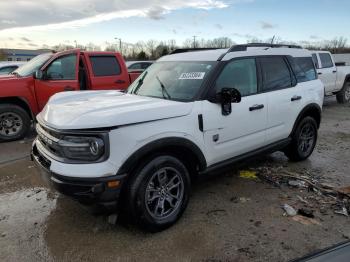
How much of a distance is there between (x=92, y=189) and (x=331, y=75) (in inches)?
467

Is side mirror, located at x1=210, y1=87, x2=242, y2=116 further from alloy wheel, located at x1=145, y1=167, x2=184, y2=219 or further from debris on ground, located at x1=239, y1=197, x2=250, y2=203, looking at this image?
debris on ground, located at x1=239, y1=197, x2=250, y2=203

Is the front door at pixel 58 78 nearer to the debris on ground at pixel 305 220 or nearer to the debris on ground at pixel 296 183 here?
the debris on ground at pixel 296 183

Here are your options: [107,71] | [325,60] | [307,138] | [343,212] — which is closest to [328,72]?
[325,60]

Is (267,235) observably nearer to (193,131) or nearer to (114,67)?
(193,131)

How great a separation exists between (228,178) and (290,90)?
158cm


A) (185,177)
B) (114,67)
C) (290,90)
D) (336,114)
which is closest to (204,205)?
(185,177)

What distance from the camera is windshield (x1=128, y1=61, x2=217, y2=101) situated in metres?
4.24

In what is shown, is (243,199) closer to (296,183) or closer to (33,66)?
(296,183)

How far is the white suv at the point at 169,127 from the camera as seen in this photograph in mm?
3295

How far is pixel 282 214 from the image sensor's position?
4.16m

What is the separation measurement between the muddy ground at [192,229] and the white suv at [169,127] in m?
0.31

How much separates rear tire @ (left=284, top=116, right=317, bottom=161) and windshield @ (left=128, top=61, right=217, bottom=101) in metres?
2.12

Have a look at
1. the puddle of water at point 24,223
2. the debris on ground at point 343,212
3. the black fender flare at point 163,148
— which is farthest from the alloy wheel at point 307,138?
the puddle of water at point 24,223

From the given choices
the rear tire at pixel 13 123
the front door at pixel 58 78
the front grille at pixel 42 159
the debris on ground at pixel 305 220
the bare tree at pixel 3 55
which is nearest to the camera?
the front grille at pixel 42 159
